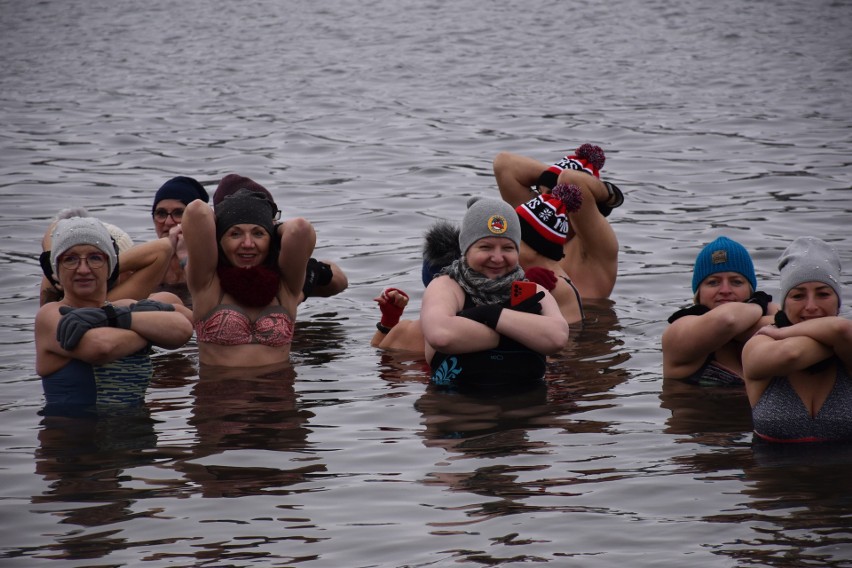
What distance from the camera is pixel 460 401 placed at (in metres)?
8.51

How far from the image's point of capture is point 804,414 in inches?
281

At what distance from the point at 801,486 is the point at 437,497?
1927mm

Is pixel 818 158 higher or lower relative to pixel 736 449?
higher

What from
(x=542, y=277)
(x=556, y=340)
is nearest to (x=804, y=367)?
(x=556, y=340)

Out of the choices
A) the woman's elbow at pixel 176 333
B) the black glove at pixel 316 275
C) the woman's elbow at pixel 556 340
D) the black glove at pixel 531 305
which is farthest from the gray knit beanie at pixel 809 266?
the black glove at pixel 316 275

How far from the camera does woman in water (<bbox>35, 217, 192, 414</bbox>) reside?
7.66m

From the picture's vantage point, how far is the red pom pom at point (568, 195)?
33.6 feet

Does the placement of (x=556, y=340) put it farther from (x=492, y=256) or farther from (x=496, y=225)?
(x=496, y=225)

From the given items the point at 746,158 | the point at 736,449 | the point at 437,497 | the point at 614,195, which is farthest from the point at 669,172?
the point at 437,497

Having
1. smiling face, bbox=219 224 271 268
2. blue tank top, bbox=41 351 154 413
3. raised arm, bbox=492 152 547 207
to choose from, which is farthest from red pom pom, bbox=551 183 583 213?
blue tank top, bbox=41 351 154 413

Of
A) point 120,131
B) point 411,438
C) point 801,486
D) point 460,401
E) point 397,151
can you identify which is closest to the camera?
point 801,486

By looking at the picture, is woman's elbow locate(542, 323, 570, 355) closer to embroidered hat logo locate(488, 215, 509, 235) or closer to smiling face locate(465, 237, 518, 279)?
smiling face locate(465, 237, 518, 279)

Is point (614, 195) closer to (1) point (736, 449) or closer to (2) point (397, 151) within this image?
(1) point (736, 449)

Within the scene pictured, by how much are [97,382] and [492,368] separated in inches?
103
